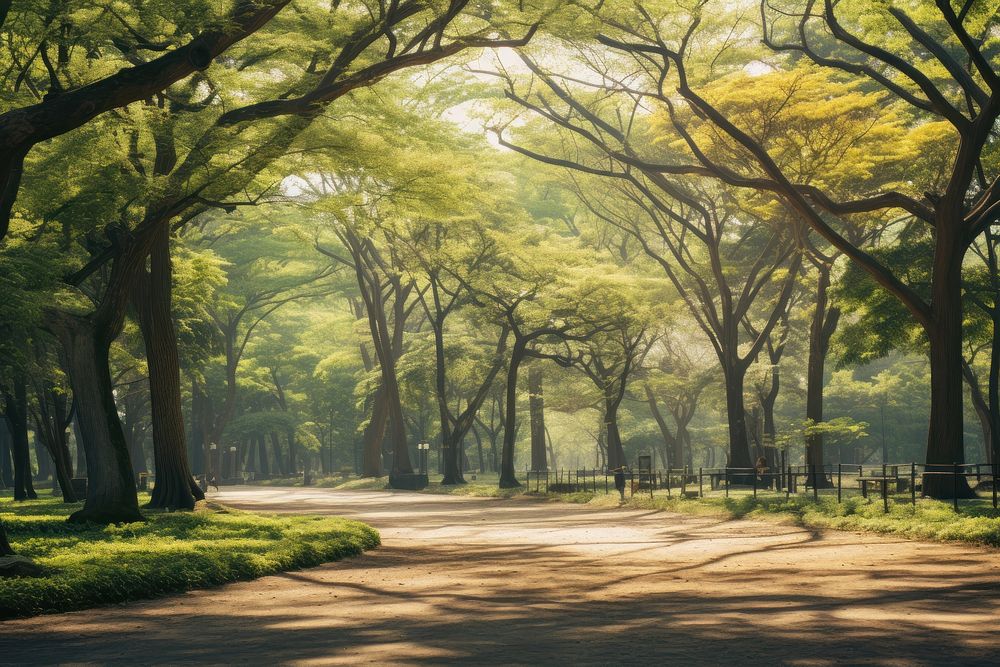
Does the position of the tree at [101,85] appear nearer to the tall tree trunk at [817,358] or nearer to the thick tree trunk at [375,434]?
the tall tree trunk at [817,358]

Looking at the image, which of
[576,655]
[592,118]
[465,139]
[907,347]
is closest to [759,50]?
[592,118]

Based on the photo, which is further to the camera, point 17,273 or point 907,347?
point 907,347

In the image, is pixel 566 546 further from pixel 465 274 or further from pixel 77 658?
pixel 465 274

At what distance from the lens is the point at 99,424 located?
829 inches

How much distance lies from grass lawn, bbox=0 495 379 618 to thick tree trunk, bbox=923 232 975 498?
40.7 ft

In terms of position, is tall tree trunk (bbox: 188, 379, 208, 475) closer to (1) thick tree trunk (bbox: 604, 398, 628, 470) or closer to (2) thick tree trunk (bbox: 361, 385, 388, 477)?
(2) thick tree trunk (bbox: 361, 385, 388, 477)

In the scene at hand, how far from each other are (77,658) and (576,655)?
3.76 meters

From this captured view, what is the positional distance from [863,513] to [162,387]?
51.8 feet

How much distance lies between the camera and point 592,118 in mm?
33062

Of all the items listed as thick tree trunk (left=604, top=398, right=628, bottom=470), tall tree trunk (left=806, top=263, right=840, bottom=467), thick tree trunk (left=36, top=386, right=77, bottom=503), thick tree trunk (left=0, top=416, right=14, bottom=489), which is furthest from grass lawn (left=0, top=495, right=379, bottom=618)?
thick tree trunk (left=0, top=416, right=14, bottom=489)

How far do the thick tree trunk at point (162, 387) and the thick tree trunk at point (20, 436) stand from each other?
30.3ft

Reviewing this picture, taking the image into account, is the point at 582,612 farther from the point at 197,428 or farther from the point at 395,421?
the point at 197,428

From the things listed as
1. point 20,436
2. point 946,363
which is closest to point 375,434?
point 20,436

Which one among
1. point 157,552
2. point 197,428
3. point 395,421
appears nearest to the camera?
point 157,552
